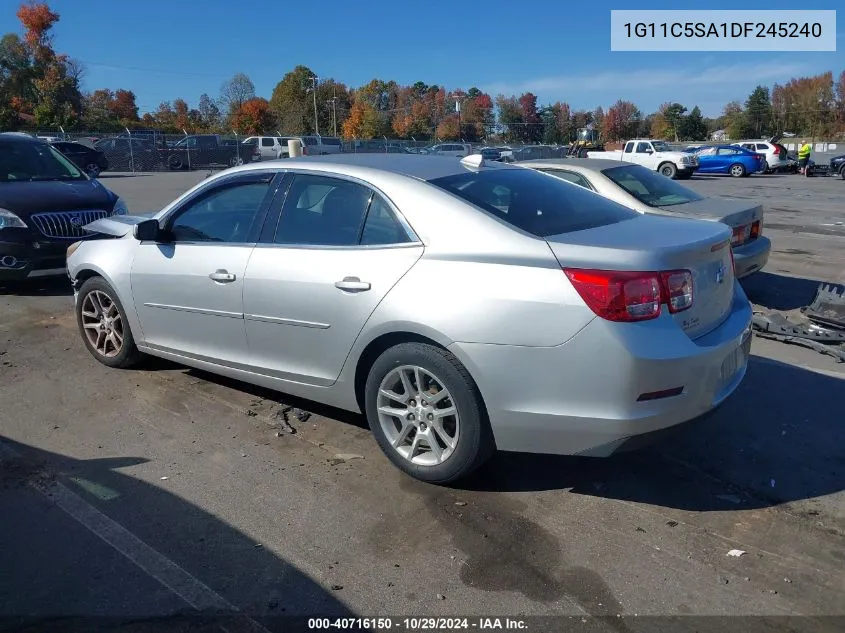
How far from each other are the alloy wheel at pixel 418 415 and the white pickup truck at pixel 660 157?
30073 mm

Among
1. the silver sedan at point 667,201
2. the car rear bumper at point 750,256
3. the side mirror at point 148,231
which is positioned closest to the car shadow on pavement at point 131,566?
the side mirror at point 148,231

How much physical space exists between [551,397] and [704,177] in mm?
35355

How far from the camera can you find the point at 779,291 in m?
8.19

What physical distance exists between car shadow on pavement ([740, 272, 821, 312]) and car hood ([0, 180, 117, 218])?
746 cm

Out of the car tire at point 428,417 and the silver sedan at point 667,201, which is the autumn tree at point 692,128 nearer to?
the silver sedan at point 667,201

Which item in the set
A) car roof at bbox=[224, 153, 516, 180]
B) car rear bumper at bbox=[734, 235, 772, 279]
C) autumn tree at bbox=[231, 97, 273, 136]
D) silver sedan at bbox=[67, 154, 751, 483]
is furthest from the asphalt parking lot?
autumn tree at bbox=[231, 97, 273, 136]

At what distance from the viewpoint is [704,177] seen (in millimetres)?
35094

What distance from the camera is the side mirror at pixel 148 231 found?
15.5ft

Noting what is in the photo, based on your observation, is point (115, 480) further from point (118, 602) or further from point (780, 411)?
point (780, 411)

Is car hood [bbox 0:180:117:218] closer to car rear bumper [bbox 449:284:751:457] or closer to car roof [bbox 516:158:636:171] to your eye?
car roof [bbox 516:158:636:171]

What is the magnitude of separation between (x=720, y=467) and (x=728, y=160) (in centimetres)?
3464

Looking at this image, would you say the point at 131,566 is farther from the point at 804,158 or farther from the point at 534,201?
the point at 804,158

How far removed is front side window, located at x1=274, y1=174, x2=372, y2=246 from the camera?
3926 millimetres

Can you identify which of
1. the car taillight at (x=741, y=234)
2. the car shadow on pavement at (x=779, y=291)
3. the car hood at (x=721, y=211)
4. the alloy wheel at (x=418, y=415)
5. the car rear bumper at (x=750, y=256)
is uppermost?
the car hood at (x=721, y=211)
